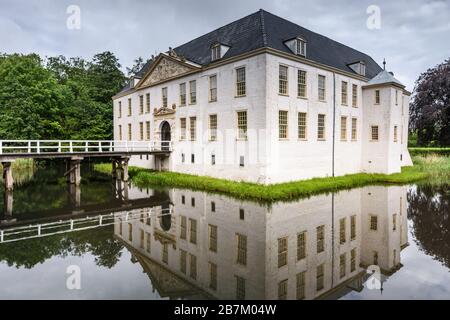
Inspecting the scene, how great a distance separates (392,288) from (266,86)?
13.2 meters

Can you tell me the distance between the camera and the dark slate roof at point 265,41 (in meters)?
19.3

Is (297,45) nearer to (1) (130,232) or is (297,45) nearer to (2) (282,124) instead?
(2) (282,124)

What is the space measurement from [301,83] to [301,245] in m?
13.6

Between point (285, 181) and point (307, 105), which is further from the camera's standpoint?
point (307, 105)

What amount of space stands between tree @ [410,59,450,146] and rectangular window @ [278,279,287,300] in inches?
1537

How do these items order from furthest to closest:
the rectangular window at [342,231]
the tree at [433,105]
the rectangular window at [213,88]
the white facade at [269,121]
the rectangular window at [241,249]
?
the tree at [433,105] → the rectangular window at [213,88] → the white facade at [269,121] → the rectangular window at [342,231] → the rectangular window at [241,249]

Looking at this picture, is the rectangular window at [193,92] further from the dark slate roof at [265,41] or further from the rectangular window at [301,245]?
the rectangular window at [301,245]

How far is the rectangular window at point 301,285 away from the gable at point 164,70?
1786cm

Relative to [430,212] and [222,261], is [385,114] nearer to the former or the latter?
[430,212]

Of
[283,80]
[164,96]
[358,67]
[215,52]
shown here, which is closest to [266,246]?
[283,80]

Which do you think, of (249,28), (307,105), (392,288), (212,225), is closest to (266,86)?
(307,105)

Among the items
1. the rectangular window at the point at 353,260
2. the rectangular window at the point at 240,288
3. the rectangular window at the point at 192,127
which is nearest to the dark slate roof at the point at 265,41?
the rectangular window at the point at 192,127

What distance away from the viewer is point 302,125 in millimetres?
20125
